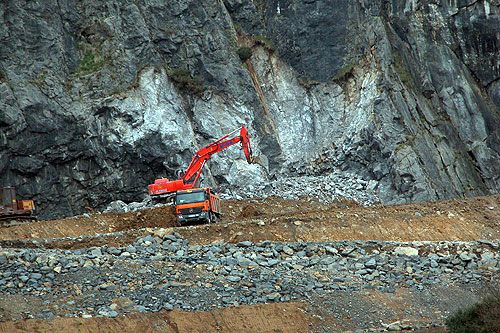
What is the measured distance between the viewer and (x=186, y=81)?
3241 cm

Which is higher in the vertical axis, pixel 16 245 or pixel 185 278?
pixel 16 245

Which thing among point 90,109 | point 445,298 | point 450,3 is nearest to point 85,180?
point 90,109

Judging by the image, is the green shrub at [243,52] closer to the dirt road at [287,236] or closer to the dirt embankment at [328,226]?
the dirt road at [287,236]

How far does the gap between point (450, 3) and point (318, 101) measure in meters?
11.5

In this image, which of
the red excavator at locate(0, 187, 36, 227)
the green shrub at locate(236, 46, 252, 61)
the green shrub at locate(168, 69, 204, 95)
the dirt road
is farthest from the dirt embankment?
the green shrub at locate(236, 46, 252, 61)

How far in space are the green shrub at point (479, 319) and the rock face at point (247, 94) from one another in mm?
17707

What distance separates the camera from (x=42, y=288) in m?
11.8

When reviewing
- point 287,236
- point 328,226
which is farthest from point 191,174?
point 328,226

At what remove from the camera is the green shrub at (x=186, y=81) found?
3234cm

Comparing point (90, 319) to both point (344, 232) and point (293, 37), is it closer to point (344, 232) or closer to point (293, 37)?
point (344, 232)

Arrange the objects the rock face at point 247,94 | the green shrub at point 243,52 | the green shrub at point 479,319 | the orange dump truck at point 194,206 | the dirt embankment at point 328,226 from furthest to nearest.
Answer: the green shrub at point 243,52, the rock face at point 247,94, the orange dump truck at point 194,206, the dirt embankment at point 328,226, the green shrub at point 479,319

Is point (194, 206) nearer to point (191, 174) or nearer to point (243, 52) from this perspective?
point (191, 174)

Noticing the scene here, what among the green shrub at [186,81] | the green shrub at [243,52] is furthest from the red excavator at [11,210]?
the green shrub at [243,52]

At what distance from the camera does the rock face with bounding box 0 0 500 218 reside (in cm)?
2773
